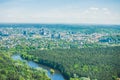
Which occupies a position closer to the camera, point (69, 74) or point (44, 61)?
point (69, 74)

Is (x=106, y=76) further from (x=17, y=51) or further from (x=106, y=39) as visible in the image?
(x=106, y=39)

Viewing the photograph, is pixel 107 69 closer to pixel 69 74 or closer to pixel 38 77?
pixel 69 74

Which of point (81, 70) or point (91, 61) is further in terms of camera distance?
point (91, 61)

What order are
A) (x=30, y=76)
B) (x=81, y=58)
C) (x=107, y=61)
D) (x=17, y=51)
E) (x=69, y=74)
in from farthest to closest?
(x=17, y=51) < (x=81, y=58) < (x=107, y=61) < (x=69, y=74) < (x=30, y=76)

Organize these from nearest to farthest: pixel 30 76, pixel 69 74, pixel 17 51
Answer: pixel 30 76, pixel 69 74, pixel 17 51

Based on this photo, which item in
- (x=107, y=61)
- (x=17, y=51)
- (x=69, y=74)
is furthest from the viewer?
(x=17, y=51)

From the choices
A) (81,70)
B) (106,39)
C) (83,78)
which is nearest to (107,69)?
(81,70)

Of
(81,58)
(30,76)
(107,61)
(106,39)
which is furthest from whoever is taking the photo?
(106,39)

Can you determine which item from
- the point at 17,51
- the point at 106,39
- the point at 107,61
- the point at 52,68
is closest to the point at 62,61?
the point at 52,68
